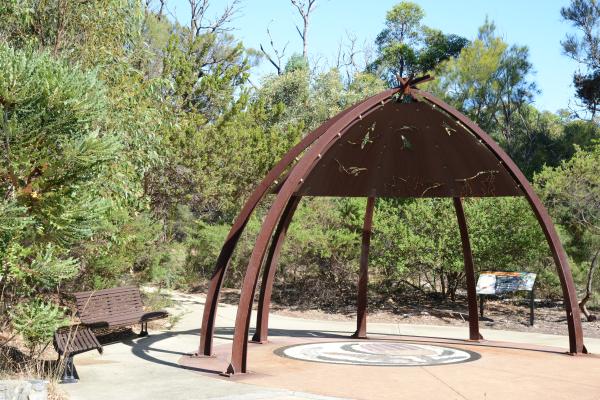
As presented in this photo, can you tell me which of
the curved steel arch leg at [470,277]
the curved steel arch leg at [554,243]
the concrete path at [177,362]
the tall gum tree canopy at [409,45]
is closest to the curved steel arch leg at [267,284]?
the concrete path at [177,362]

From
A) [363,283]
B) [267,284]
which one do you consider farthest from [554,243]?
[267,284]

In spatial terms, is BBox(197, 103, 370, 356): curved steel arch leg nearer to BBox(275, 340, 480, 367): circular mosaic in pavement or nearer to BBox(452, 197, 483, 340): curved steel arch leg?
BBox(275, 340, 480, 367): circular mosaic in pavement

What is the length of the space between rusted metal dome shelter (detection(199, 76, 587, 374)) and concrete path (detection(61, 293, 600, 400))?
0.76 m

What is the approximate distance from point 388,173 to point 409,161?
0.47 meters

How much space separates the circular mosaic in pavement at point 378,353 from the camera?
1023 cm

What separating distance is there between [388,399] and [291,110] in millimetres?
24872

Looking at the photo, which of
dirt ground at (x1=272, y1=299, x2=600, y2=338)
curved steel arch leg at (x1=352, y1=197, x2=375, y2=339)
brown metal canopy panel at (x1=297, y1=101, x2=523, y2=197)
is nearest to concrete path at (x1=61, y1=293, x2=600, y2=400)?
dirt ground at (x1=272, y1=299, x2=600, y2=338)

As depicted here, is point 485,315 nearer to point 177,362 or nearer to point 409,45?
point 177,362

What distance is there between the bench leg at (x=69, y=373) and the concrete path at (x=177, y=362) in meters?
0.12

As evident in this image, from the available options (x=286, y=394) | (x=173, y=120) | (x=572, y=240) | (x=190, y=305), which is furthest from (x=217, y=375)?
(x=572, y=240)

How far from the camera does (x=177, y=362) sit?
32.3 feet

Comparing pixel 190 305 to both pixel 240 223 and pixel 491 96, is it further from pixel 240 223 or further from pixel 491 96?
pixel 491 96

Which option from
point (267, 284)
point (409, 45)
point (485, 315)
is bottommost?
point (485, 315)

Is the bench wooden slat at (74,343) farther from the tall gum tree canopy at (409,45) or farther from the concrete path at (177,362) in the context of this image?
the tall gum tree canopy at (409,45)
